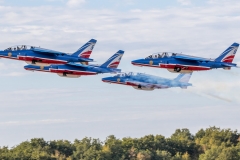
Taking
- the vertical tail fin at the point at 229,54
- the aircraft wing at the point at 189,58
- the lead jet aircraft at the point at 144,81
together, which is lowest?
the lead jet aircraft at the point at 144,81

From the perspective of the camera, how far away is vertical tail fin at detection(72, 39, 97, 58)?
151125 mm

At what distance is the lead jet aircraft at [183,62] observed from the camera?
145 metres

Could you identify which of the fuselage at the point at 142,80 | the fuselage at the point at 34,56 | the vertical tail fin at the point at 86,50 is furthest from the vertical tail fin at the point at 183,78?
the fuselage at the point at 34,56

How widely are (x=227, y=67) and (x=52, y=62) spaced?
25.2 m

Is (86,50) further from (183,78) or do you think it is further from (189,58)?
(183,78)

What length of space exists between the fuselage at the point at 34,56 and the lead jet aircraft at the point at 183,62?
1073cm

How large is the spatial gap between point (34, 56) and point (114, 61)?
16.7 metres

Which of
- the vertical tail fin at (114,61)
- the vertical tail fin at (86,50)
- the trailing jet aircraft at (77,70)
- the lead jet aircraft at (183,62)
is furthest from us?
the vertical tail fin at (114,61)

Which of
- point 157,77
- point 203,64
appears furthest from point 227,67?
point 157,77

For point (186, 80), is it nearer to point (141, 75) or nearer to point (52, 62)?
point (141, 75)

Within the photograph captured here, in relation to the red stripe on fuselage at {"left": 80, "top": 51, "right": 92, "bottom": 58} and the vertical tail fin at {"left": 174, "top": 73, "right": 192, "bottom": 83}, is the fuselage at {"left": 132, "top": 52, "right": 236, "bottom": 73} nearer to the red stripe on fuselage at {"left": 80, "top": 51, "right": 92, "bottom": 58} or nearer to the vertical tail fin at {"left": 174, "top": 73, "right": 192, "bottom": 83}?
the red stripe on fuselage at {"left": 80, "top": 51, "right": 92, "bottom": 58}

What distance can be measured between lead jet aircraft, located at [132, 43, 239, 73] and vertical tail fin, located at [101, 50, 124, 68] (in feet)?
30.7

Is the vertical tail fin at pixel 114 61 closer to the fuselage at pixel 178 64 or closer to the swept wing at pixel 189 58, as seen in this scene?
the fuselage at pixel 178 64

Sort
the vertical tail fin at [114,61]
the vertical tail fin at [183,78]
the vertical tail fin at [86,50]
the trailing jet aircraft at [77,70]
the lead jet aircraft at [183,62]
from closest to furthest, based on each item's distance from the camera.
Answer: the lead jet aircraft at [183,62] < the trailing jet aircraft at [77,70] < the vertical tail fin at [86,50] < the vertical tail fin at [114,61] < the vertical tail fin at [183,78]
